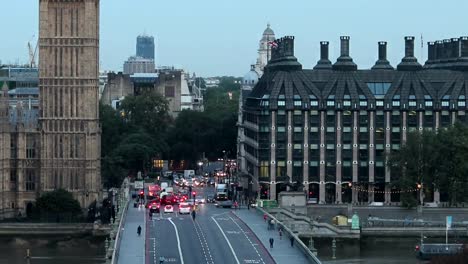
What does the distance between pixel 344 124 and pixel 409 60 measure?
36.7ft

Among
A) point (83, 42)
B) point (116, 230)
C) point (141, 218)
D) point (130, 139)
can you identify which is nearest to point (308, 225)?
point (141, 218)

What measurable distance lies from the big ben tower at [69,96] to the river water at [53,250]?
13492mm

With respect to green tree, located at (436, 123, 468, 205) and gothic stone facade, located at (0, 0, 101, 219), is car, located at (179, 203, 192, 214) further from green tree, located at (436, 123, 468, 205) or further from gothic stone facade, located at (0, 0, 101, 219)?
green tree, located at (436, 123, 468, 205)

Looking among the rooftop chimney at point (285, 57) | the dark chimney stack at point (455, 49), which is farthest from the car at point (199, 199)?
the dark chimney stack at point (455, 49)

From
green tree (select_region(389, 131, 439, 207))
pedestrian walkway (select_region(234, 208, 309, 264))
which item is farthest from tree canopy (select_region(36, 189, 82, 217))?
green tree (select_region(389, 131, 439, 207))

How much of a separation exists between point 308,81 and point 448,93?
48.4 feet

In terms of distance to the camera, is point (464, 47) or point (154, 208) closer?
point (154, 208)

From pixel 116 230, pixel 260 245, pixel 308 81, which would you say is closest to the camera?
pixel 260 245

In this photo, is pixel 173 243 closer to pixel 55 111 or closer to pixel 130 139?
pixel 55 111

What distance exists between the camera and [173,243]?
348ft

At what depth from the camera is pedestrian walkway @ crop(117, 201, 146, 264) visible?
96.4 metres

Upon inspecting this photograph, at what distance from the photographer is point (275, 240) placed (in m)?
109

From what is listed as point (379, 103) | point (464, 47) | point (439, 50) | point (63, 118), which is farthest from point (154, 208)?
point (439, 50)

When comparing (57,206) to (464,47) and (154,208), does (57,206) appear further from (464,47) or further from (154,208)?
(464,47)
